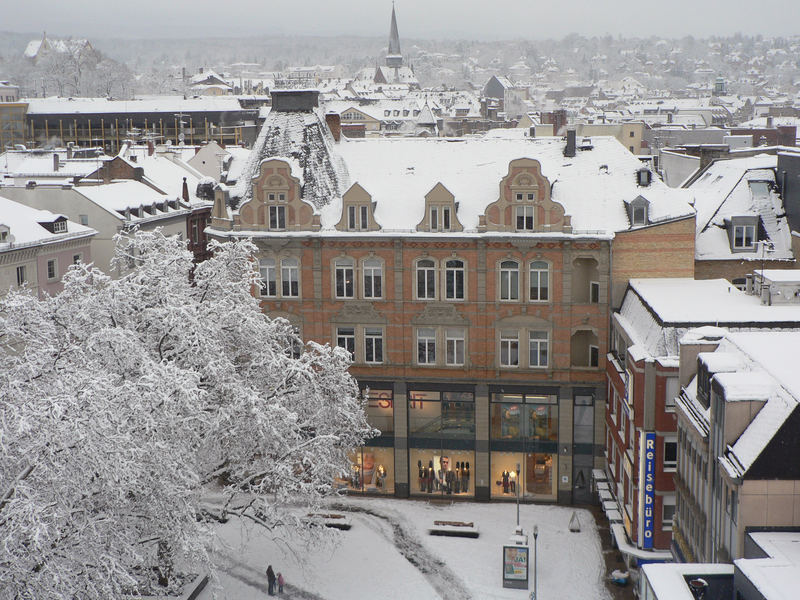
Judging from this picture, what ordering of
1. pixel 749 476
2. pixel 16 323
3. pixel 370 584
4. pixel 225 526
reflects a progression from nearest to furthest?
pixel 749 476
pixel 16 323
pixel 370 584
pixel 225 526

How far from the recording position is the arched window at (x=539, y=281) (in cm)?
5259

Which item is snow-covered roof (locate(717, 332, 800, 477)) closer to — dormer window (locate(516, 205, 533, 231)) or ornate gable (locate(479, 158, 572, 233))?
ornate gable (locate(479, 158, 572, 233))

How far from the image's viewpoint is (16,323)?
37281mm

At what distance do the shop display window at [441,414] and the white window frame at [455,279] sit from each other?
555cm

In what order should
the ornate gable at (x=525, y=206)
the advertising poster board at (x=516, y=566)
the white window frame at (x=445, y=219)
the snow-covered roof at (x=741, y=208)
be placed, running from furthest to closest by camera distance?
the snow-covered roof at (x=741, y=208) < the white window frame at (x=445, y=219) < the ornate gable at (x=525, y=206) < the advertising poster board at (x=516, y=566)

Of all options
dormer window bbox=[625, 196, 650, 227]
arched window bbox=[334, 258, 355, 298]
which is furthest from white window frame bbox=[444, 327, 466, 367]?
dormer window bbox=[625, 196, 650, 227]

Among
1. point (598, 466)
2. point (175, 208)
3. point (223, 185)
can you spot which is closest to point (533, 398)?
point (598, 466)

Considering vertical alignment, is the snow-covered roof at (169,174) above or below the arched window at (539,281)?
above

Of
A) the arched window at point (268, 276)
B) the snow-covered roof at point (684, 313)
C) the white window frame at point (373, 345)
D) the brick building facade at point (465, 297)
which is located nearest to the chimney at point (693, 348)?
the snow-covered roof at point (684, 313)

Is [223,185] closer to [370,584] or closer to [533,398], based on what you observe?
[533,398]

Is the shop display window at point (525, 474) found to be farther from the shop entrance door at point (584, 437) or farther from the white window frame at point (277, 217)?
the white window frame at point (277, 217)

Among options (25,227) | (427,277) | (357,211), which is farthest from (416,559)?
(25,227)

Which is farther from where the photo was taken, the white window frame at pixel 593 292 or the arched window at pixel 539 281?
the arched window at pixel 539 281

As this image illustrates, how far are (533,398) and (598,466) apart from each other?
507cm
